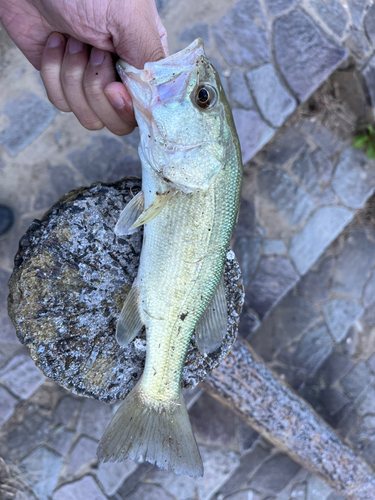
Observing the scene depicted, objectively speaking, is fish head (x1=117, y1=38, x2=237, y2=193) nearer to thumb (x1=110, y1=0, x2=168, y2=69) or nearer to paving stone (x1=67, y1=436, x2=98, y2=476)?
thumb (x1=110, y1=0, x2=168, y2=69)

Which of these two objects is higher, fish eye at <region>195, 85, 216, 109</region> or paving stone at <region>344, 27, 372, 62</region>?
paving stone at <region>344, 27, 372, 62</region>

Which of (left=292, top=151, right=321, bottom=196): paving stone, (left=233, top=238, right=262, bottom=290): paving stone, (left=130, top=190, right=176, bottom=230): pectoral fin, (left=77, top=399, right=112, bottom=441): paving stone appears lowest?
(left=77, top=399, right=112, bottom=441): paving stone

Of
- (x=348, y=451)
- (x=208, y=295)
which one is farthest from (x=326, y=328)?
(x=208, y=295)

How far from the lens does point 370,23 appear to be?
3.57 metres

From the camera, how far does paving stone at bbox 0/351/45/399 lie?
10.0 feet

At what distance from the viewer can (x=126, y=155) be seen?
9.94 ft

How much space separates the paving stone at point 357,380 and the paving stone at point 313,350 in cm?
42

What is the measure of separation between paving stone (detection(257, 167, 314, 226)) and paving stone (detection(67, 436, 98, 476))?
2.66 metres

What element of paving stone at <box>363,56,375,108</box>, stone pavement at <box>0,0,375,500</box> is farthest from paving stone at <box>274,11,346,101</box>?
paving stone at <box>363,56,375,108</box>

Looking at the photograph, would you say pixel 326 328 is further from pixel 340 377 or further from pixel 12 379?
pixel 12 379

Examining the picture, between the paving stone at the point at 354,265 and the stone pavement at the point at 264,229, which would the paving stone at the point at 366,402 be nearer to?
the stone pavement at the point at 264,229

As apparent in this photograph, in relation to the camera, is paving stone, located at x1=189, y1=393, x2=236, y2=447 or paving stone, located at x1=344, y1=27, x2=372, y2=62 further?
paving stone, located at x1=189, y1=393, x2=236, y2=447

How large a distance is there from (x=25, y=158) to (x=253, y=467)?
3.70 metres

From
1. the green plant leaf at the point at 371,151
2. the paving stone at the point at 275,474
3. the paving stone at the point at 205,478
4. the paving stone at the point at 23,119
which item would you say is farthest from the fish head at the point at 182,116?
the paving stone at the point at 275,474
